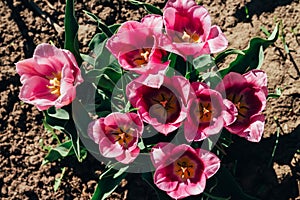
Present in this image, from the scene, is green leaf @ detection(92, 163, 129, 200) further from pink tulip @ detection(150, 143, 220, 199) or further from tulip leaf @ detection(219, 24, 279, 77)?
tulip leaf @ detection(219, 24, 279, 77)

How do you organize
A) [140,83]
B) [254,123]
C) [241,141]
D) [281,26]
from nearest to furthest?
[140,83] → [254,123] → [241,141] → [281,26]

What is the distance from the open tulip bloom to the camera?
180cm

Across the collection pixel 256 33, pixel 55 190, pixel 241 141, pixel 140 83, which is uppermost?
pixel 140 83

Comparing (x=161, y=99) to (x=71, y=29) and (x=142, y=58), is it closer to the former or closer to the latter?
(x=142, y=58)

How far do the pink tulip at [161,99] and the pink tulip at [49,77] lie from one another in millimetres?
209

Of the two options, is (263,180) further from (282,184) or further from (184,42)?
(184,42)

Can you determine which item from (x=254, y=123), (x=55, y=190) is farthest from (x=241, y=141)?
(x=55, y=190)

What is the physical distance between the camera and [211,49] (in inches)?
72.2

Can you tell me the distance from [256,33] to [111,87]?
87 centimetres

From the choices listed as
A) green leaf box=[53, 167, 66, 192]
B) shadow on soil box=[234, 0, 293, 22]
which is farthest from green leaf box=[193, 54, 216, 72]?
green leaf box=[53, 167, 66, 192]

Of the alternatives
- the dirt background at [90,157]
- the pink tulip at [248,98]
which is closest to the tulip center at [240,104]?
the pink tulip at [248,98]

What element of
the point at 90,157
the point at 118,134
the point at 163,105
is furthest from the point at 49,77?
the point at 90,157

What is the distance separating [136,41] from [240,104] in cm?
46

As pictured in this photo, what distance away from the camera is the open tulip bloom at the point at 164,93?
5.92 feet
